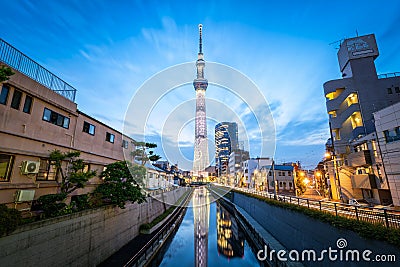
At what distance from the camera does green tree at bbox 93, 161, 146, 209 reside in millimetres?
11820

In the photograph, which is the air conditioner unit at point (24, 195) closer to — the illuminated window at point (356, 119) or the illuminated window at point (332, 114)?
the illuminated window at point (356, 119)

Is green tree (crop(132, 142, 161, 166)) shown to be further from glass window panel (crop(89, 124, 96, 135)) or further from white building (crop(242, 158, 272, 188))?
white building (crop(242, 158, 272, 188))

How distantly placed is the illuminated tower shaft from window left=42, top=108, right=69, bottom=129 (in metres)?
103

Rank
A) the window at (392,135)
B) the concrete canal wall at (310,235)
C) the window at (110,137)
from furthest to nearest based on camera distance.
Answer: the window at (110,137)
the window at (392,135)
the concrete canal wall at (310,235)

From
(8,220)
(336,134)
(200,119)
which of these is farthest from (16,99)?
(200,119)

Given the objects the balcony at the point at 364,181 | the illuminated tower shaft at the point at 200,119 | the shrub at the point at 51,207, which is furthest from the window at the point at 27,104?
the illuminated tower shaft at the point at 200,119

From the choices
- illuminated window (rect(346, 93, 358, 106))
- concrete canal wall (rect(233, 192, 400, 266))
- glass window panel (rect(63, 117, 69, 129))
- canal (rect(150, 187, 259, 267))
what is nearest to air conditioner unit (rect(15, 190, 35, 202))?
glass window panel (rect(63, 117, 69, 129))

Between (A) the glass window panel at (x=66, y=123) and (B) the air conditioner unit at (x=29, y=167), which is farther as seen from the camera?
(A) the glass window panel at (x=66, y=123)

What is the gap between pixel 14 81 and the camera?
8258 millimetres

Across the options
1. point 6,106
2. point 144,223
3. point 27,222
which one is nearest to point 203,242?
point 144,223

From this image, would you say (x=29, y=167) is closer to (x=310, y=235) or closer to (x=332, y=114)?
(x=310, y=235)

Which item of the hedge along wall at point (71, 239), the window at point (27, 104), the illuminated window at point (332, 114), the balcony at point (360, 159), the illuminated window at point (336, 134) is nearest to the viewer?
the hedge along wall at point (71, 239)
